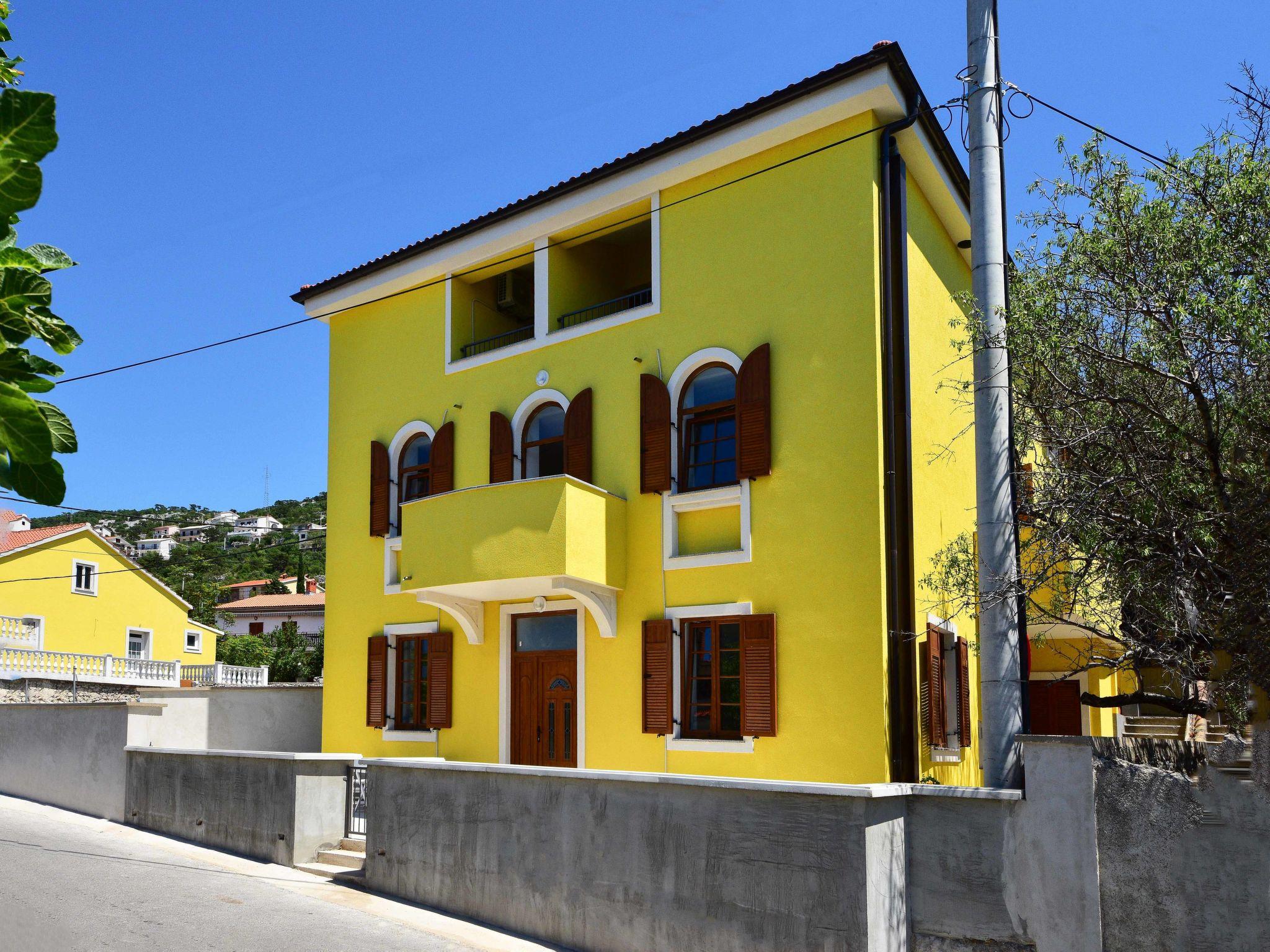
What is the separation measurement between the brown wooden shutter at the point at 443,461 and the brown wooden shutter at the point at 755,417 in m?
5.24

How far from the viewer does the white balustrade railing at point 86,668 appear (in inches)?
1258

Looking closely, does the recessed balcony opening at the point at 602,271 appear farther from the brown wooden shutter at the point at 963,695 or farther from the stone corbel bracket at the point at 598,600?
the brown wooden shutter at the point at 963,695

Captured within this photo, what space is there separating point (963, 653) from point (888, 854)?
6843mm

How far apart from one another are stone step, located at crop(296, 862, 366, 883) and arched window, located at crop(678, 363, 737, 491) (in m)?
6.25

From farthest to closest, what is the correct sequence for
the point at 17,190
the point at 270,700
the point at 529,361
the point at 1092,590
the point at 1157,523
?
the point at 270,700, the point at 529,361, the point at 1092,590, the point at 1157,523, the point at 17,190

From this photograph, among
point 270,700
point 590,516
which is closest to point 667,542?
point 590,516

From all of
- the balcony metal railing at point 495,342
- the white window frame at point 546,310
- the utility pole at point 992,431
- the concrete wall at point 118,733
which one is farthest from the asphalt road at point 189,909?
the balcony metal railing at point 495,342

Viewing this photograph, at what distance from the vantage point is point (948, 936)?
8922mm

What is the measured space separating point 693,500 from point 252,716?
11.0m

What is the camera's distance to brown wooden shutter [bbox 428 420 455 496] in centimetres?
A: 1712

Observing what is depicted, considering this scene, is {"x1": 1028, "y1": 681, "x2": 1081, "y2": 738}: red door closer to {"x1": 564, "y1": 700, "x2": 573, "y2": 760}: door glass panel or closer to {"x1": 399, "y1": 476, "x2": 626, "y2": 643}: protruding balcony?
{"x1": 564, "y1": 700, "x2": 573, "y2": 760}: door glass panel

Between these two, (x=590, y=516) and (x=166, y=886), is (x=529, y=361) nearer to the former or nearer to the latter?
(x=590, y=516)

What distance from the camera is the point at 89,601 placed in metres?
40.2

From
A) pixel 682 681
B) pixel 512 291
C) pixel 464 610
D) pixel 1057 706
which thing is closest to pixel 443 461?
pixel 464 610
